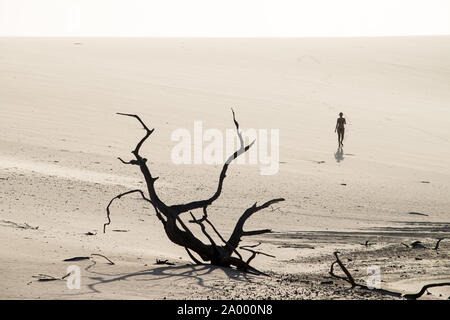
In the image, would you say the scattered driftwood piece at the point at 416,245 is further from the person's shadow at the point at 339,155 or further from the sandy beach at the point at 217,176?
the person's shadow at the point at 339,155

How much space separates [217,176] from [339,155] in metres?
5.16

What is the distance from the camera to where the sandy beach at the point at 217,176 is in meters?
6.76

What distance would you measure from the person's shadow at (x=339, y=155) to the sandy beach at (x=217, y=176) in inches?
2.4

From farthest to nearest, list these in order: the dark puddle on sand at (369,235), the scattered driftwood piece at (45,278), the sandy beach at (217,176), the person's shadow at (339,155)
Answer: the person's shadow at (339,155)
the dark puddle on sand at (369,235)
the sandy beach at (217,176)
the scattered driftwood piece at (45,278)

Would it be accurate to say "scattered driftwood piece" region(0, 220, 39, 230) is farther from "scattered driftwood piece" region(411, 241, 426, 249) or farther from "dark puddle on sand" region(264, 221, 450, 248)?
"scattered driftwood piece" region(411, 241, 426, 249)

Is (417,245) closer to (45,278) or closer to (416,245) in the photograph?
(416,245)

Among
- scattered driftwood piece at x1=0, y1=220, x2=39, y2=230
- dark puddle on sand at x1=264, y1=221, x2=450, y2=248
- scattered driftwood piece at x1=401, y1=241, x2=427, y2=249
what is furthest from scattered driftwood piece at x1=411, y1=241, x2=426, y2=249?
scattered driftwood piece at x1=0, y1=220, x2=39, y2=230

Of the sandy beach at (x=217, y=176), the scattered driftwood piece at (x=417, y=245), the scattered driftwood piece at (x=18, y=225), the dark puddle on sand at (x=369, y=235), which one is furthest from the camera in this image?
the dark puddle on sand at (x=369, y=235)

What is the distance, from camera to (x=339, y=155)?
62.2 feet

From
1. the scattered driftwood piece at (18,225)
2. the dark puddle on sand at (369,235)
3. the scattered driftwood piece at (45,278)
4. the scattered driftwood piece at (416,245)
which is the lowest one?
the scattered driftwood piece at (45,278)

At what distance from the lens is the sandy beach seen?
266 inches

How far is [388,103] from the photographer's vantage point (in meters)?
30.9

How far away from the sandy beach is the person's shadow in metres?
0.06

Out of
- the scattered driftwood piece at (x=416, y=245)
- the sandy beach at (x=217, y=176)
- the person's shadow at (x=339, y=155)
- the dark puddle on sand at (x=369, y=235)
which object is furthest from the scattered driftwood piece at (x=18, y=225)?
the person's shadow at (x=339, y=155)
